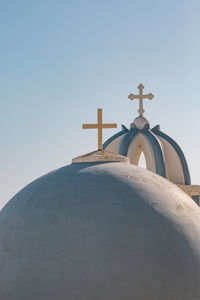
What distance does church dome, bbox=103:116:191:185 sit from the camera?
625 inches

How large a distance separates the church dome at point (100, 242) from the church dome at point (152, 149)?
30.3ft

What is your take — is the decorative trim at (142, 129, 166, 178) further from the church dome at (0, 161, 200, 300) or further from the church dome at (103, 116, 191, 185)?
the church dome at (0, 161, 200, 300)

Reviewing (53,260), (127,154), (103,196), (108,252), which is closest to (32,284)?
(53,260)

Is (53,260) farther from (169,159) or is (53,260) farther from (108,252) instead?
Result: (169,159)

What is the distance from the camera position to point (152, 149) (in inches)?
627

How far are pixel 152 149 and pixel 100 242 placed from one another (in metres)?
10.4

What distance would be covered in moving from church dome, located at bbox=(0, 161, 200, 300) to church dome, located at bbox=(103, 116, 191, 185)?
9.23 m

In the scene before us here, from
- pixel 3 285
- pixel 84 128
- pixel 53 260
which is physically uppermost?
pixel 84 128

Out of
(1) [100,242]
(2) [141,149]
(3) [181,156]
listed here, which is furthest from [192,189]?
(1) [100,242]

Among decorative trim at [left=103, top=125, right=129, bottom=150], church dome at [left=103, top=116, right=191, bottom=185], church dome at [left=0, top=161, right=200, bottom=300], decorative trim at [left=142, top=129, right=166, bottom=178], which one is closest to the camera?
church dome at [left=0, top=161, right=200, bottom=300]

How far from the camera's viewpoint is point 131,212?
237 inches

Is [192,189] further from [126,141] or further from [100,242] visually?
[100,242]

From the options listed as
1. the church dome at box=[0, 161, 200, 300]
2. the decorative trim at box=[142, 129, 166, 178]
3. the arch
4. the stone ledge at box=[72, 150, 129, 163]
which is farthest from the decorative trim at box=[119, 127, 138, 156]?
the church dome at box=[0, 161, 200, 300]

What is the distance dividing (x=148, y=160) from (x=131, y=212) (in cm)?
1016
